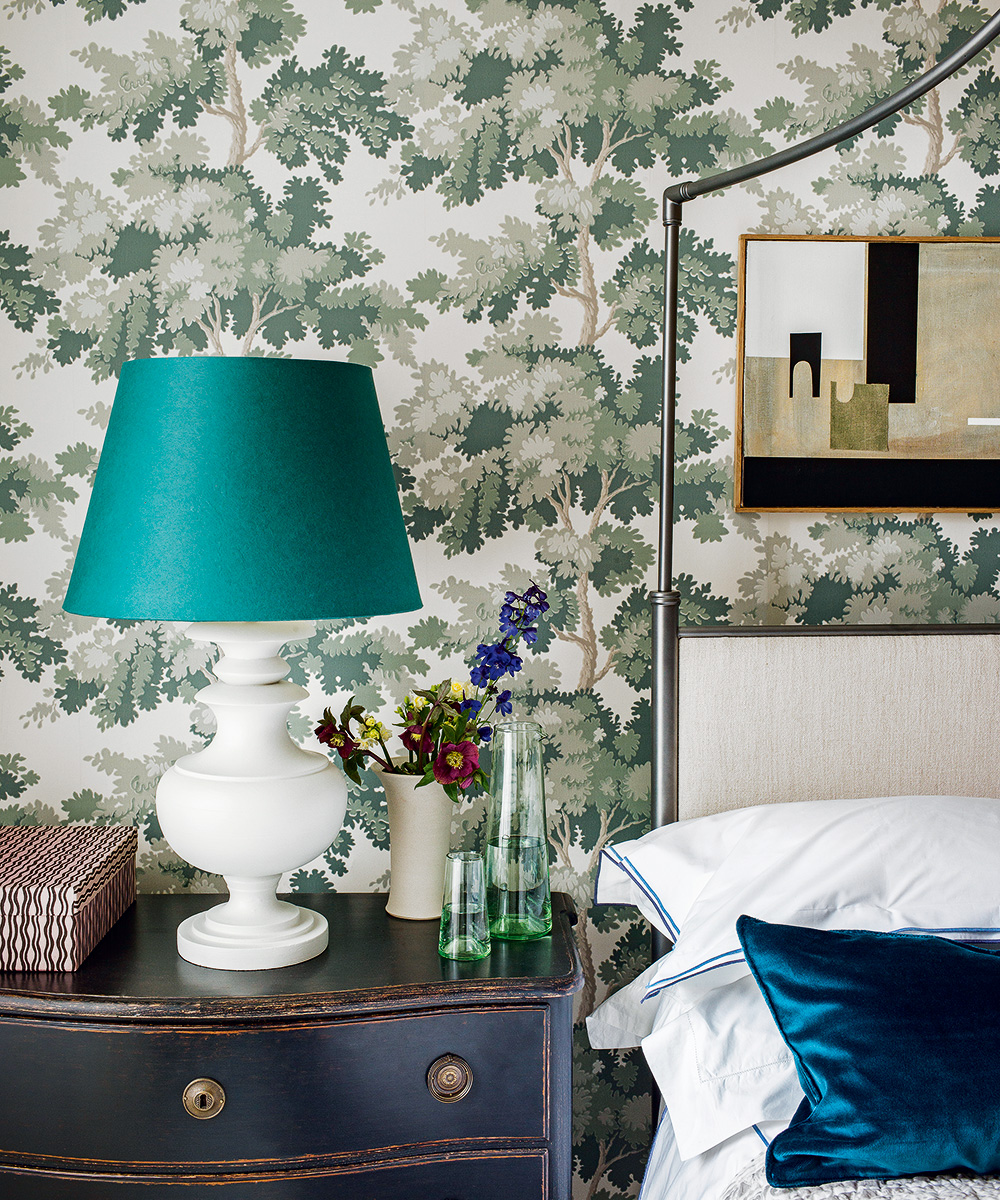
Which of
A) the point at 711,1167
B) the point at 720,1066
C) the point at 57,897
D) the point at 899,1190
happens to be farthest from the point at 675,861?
the point at 57,897

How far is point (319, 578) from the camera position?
1242 mm

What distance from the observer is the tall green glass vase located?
4.89ft

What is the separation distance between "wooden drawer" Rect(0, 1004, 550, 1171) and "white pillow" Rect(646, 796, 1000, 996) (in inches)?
15.7

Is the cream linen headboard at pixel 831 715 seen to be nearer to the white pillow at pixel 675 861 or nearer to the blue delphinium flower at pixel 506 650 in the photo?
the white pillow at pixel 675 861

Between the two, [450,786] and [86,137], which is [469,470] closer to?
[450,786]

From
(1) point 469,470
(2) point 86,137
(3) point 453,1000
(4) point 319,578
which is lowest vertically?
(3) point 453,1000

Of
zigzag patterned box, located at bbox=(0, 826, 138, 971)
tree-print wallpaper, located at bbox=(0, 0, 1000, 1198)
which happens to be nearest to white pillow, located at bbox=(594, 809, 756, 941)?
tree-print wallpaper, located at bbox=(0, 0, 1000, 1198)

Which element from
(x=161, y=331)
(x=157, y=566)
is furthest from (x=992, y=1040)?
(x=161, y=331)

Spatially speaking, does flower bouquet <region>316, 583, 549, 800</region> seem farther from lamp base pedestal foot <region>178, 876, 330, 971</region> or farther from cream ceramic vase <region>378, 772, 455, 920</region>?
lamp base pedestal foot <region>178, 876, 330, 971</region>

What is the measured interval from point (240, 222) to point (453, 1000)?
132 centimetres

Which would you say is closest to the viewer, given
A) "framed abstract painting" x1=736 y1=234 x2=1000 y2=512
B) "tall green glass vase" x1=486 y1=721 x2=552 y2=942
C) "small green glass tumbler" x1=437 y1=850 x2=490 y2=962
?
"small green glass tumbler" x1=437 y1=850 x2=490 y2=962

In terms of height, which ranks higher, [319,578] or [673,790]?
[319,578]

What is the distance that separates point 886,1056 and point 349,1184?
2.40 feet

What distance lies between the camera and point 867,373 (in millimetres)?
1728
